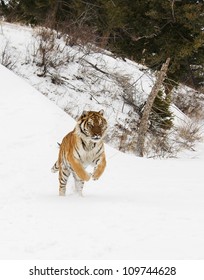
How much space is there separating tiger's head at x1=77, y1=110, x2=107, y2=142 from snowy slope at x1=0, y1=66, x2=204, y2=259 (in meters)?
0.90

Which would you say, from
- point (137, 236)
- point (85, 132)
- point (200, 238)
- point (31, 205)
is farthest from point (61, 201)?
point (200, 238)

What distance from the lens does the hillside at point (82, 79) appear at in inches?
576

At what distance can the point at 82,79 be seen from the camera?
16125 mm

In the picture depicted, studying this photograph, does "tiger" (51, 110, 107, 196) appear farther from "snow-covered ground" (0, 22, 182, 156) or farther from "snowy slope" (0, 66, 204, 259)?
"snow-covered ground" (0, 22, 182, 156)

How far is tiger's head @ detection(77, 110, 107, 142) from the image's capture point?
5844 mm

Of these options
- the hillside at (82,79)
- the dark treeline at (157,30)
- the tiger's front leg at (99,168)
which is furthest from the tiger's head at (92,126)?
the hillside at (82,79)

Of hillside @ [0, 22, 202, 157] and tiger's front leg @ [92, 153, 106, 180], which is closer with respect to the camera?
tiger's front leg @ [92, 153, 106, 180]

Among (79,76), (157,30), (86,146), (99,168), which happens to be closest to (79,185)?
(99,168)

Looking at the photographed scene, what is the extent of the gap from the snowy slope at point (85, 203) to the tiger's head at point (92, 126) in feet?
2.95

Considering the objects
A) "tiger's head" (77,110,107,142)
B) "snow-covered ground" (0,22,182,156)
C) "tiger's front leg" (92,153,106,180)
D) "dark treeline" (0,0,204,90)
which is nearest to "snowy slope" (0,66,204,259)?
"tiger's front leg" (92,153,106,180)

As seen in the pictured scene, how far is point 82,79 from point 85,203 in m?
10.8

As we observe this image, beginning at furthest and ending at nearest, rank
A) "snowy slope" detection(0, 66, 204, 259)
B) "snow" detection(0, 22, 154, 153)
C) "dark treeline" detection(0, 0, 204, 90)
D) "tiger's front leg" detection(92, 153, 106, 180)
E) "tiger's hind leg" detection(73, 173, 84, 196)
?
"snow" detection(0, 22, 154, 153) < "dark treeline" detection(0, 0, 204, 90) < "tiger's hind leg" detection(73, 173, 84, 196) < "tiger's front leg" detection(92, 153, 106, 180) < "snowy slope" detection(0, 66, 204, 259)

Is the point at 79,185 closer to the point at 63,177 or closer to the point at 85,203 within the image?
the point at 63,177

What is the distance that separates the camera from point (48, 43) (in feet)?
50.8
